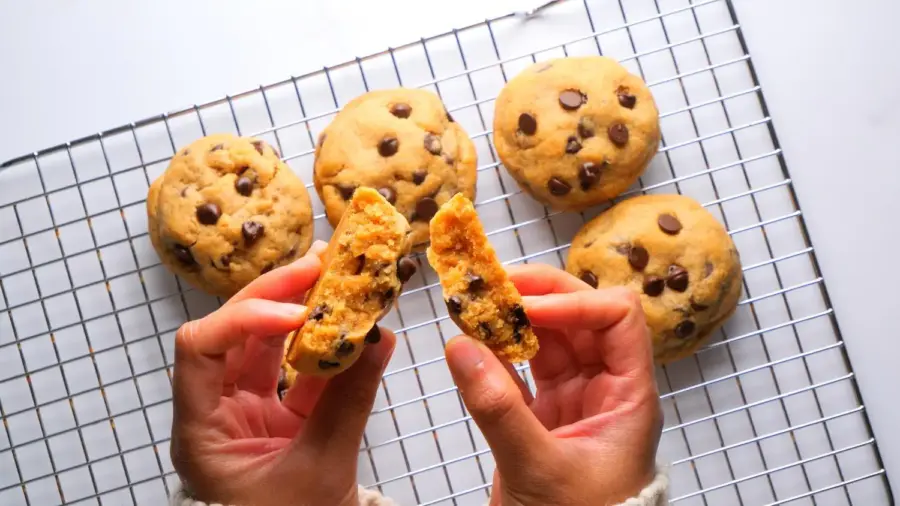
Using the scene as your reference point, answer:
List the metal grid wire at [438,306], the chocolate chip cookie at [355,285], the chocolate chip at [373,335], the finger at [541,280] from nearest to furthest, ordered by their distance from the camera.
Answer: the chocolate chip cookie at [355,285] < the chocolate chip at [373,335] < the finger at [541,280] < the metal grid wire at [438,306]

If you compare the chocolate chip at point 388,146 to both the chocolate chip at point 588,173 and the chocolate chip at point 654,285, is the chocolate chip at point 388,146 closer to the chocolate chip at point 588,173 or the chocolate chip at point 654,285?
the chocolate chip at point 588,173

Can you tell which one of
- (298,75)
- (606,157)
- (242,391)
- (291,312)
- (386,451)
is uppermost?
(298,75)

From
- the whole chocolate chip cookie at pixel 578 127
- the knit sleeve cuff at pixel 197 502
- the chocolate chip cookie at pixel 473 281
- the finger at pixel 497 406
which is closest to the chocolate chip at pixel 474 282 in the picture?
the chocolate chip cookie at pixel 473 281

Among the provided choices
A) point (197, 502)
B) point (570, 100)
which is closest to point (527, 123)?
point (570, 100)

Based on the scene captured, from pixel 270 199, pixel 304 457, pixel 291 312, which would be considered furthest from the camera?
pixel 270 199

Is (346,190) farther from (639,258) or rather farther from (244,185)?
(639,258)

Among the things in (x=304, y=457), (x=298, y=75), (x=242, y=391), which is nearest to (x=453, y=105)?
(x=298, y=75)

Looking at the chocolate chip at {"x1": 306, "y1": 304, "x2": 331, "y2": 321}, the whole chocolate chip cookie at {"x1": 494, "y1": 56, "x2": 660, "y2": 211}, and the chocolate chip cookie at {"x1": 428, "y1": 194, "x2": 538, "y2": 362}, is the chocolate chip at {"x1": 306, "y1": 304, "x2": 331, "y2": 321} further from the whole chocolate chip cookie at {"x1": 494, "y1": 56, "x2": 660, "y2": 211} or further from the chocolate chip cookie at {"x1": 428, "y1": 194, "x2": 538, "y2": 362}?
the whole chocolate chip cookie at {"x1": 494, "y1": 56, "x2": 660, "y2": 211}

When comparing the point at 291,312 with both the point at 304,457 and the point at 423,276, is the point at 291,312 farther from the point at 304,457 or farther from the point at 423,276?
the point at 423,276
